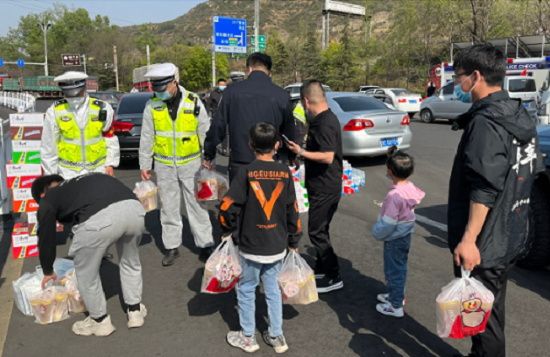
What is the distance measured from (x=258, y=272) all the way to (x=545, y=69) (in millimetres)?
19514

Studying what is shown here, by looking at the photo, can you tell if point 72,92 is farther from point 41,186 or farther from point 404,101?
point 404,101


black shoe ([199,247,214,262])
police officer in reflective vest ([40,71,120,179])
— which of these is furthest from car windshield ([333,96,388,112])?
police officer in reflective vest ([40,71,120,179])

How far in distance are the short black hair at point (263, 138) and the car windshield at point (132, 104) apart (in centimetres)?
780

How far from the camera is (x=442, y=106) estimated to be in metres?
18.8

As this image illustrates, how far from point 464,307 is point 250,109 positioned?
7.86 feet

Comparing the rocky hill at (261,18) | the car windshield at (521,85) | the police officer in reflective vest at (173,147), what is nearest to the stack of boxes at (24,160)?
the police officer in reflective vest at (173,147)

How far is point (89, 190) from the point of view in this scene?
3178 millimetres

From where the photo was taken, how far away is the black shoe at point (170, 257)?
477cm

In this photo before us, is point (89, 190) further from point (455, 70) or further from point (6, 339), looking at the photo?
point (455, 70)

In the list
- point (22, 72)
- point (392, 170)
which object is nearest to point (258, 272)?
point (392, 170)

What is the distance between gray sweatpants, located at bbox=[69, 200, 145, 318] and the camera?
3.10 metres

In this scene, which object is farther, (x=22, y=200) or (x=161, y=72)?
(x=22, y=200)

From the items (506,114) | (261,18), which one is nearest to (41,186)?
(506,114)

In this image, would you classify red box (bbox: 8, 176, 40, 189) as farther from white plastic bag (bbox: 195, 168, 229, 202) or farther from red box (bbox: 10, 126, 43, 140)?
white plastic bag (bbox: 195, 168, 229, 202)
